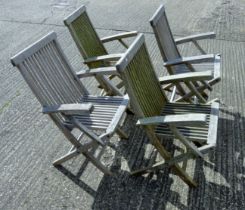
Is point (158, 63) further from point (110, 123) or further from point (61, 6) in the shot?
point (61, 6)

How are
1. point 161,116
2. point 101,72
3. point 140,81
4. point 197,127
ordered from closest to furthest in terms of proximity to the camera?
point 161,116, point 197,127, point 140,81, point 101,72

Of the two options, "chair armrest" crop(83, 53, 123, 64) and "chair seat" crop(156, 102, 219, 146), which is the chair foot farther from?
"chair armrest" crop(83, 53, 123, 64)

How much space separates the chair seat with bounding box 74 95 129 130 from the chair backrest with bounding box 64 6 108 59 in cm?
87

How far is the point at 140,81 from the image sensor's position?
2998mm

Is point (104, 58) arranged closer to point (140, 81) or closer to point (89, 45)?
point (89, 45)

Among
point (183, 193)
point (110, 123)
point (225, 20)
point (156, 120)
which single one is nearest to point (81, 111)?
point (110, 123)

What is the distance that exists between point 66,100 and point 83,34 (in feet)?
3.72

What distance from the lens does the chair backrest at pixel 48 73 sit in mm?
2916

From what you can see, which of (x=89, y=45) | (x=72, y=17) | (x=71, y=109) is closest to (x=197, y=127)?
(x=71, y=109)

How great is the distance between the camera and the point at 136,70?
2963 mm

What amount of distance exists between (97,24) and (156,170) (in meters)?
4.68

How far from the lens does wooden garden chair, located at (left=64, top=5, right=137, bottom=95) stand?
3.80 m

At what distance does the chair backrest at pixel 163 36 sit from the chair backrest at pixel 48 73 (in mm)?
1057

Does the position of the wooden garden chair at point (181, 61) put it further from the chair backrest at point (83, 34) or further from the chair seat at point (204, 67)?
the chair backrest at point (83, 34)
